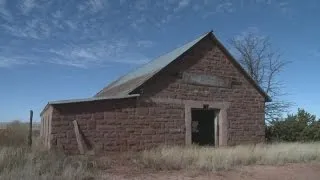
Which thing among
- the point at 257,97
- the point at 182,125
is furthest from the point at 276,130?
the point at 182,125

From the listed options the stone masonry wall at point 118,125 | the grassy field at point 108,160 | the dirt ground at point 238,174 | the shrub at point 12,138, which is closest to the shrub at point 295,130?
the grassy field at point 108,160

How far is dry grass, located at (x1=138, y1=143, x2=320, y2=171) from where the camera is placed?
1506 centimetres

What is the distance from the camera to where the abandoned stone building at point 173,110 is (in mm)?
17578

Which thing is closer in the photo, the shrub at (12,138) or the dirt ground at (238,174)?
the dirt ground at (238,174)

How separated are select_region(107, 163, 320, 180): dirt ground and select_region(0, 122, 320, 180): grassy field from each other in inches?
20.0

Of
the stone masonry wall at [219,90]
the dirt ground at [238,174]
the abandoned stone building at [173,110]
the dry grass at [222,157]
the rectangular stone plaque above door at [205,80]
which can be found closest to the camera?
the dirt ground at [238,174]

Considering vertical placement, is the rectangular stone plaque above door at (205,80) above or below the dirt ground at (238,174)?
above

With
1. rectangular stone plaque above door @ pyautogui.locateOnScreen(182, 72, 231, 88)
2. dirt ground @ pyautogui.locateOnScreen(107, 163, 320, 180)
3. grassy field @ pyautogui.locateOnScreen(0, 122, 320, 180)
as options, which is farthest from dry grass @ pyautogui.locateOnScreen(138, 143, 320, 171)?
rectangular stone plaque above door @ pyautogui.locateOnScreen(182, 72, 231, 88)

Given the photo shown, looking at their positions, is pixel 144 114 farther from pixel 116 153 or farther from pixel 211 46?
pixel 211 46

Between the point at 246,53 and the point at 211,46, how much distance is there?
16.1 meters

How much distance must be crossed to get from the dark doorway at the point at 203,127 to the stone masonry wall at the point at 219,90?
201 centimetres

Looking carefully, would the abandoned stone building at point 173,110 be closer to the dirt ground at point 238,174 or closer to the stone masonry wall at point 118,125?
the stone masonry wall at point 118,125

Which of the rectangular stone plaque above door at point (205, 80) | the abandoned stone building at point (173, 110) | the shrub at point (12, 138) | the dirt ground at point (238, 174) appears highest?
the rectangular stone plaque above door at point (205, 80)

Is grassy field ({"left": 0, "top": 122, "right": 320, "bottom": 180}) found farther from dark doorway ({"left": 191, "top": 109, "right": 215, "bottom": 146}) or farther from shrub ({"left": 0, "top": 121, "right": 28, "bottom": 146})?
dark doorway ({"left": 191, "top": 109, "right": 215, "bottom": 146})
